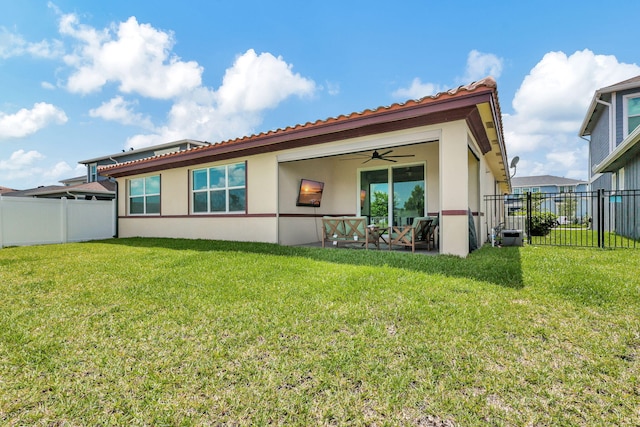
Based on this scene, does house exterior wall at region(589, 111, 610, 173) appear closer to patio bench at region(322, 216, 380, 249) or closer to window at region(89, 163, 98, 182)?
patio bench at region(322, 216, 380, 249)

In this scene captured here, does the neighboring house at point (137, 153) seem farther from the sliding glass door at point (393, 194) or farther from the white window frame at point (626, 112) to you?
the white window frame at point (626, 112)

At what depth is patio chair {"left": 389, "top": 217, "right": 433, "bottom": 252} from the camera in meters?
6.66

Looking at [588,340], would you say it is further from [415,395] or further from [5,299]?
[5,299]

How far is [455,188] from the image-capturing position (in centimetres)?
563

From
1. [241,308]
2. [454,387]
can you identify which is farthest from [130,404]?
[454,387]

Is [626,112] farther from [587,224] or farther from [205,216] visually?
[205,216]

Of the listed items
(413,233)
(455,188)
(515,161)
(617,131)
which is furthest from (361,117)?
(617,131)

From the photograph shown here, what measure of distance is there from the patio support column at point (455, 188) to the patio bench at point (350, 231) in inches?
75.4

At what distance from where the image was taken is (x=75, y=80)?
12688 mm

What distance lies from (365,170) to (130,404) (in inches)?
347

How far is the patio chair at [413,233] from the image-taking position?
6.66m

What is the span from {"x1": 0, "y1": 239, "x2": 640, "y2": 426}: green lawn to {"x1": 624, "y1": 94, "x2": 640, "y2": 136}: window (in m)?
12.2

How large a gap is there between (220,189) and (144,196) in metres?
4.22

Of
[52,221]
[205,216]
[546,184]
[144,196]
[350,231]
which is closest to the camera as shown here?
[350,231]
